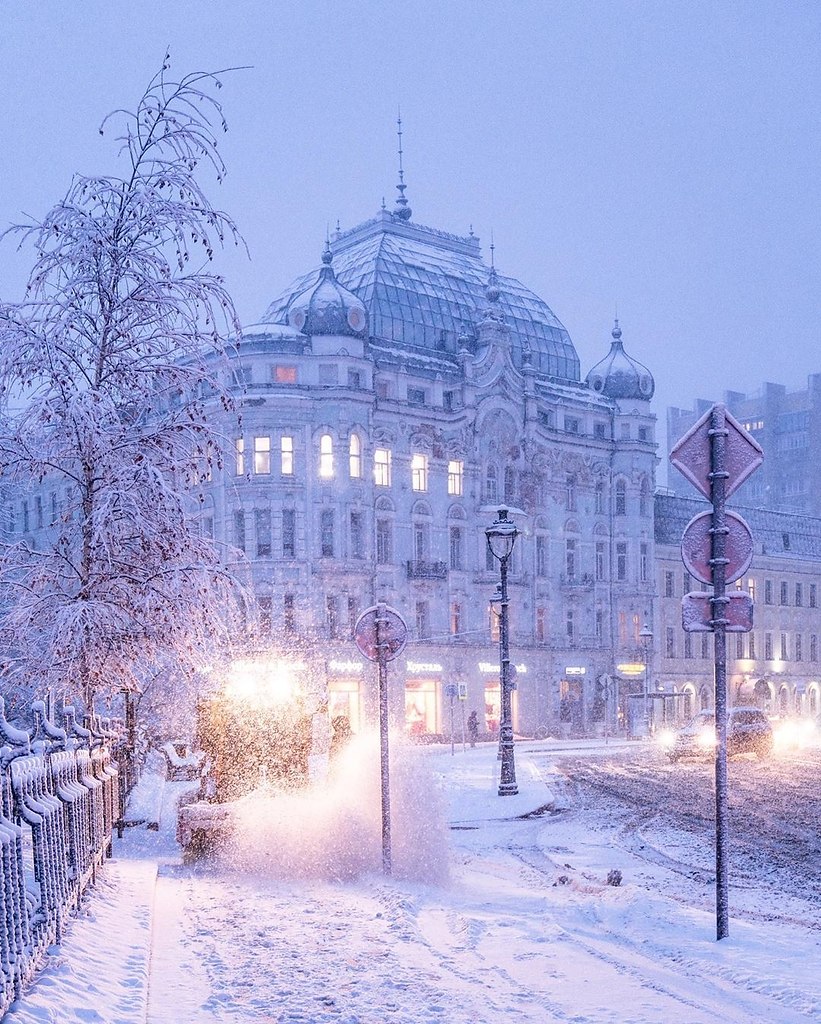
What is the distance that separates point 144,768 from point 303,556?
2475cm

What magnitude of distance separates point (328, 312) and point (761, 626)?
133 feet

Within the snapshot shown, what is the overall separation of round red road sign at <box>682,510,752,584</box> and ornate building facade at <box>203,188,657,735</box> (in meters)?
39.0

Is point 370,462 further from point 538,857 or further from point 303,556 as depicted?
point 538,857

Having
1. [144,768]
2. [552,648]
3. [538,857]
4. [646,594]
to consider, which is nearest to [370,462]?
[552,648]

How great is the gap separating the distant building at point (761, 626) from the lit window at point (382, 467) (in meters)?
20.7

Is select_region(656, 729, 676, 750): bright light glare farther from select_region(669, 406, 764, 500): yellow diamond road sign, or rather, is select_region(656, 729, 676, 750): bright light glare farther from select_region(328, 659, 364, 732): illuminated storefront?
select_region(669, 406, 764, 500): yellow diamond road sign

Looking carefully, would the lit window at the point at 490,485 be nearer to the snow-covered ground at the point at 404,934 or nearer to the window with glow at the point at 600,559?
the window with glow at the point at 600,559

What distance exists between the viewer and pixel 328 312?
5647 cm

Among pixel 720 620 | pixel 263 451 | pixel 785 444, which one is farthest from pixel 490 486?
pixel 785 444

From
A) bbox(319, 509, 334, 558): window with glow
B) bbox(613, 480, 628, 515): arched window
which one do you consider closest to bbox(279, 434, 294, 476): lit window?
bbox(319, 509, 334, 558): window with glow

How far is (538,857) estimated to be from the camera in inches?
656

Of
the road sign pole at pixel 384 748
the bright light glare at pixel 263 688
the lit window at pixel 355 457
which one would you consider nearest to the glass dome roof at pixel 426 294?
the lit window at pixel 355 457

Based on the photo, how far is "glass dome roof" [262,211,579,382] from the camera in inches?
2499

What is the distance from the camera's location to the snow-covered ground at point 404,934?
289 inches
